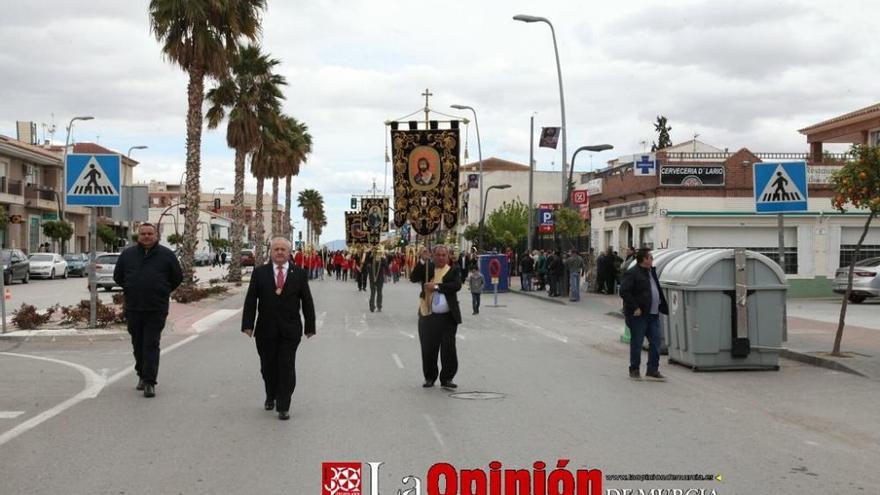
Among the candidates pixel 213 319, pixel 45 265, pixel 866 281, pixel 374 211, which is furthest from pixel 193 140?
pixel 374 211

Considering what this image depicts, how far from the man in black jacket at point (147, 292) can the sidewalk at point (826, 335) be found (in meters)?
8.49

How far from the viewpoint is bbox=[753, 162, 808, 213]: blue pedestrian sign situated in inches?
576

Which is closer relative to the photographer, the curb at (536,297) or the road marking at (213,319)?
the road marking at (213,319)

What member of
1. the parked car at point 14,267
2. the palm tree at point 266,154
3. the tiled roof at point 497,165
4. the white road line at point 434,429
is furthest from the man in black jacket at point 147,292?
the tiled roof at point 497,165

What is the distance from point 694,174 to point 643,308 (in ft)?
82.4

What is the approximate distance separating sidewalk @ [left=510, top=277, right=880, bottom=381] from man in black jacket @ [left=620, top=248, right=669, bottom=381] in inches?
96.1

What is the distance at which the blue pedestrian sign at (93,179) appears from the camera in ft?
54.7

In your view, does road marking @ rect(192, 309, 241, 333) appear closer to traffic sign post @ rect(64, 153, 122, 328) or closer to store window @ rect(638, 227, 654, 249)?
traffic sign post @ rect(64, 153, 122, 328)

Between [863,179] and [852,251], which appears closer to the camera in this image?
[863,179]

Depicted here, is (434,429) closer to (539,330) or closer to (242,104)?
(539,330)

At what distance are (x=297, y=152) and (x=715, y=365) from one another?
45011 mm

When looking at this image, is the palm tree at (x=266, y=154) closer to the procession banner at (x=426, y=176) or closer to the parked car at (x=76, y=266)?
the parked car at (x=76, y=266)

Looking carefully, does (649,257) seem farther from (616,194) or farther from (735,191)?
(616,194)

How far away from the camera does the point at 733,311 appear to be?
13.1 metres
